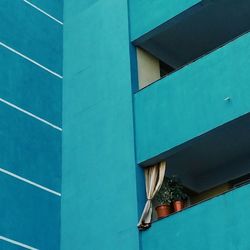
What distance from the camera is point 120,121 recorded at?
53.3ft

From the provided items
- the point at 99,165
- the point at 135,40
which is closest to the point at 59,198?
the point at 99,165

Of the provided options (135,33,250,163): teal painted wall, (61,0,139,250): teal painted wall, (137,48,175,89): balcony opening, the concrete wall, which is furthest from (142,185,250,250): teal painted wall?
(137,48,175,89): balcony opening

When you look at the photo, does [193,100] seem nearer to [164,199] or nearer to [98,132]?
[164,199]

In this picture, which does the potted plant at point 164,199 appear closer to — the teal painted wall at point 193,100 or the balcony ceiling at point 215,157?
the balcony ceiling at point 215,157

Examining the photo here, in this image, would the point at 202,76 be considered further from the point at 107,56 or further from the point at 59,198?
the point at 59,198

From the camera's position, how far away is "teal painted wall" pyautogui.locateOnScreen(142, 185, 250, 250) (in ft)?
43.5

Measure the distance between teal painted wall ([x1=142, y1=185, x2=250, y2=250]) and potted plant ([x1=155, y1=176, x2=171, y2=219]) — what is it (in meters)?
0.63

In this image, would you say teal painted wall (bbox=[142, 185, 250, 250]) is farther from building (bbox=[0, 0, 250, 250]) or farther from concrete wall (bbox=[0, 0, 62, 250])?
concrete wall (bbox=[0, 0, 62, 250])

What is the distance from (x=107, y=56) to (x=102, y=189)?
340 centimetres

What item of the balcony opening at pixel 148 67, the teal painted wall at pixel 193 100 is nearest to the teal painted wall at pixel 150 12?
the balcony opening at pixel 148 67

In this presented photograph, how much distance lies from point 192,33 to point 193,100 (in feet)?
9.56

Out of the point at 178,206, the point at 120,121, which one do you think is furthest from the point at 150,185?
the point at 120,121

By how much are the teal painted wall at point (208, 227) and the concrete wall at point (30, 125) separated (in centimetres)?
252

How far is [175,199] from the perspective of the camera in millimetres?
15586
